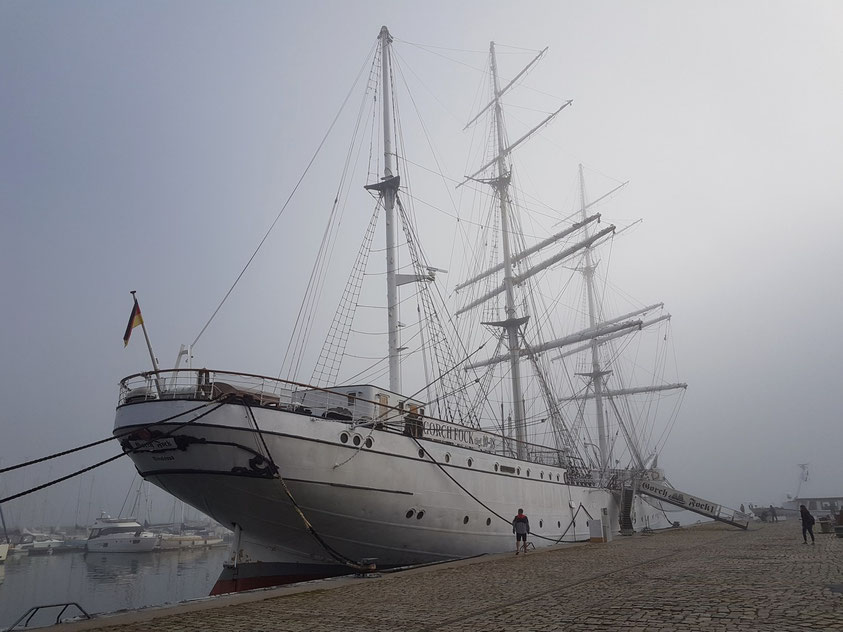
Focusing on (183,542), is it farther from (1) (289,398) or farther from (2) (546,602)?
(2) (546,602)

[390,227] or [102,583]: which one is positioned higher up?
[390,227]

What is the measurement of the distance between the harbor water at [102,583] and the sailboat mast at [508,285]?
635 inches

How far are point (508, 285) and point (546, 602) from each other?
26.1m

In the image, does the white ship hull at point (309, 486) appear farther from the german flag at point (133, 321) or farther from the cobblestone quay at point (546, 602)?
the cobblestone quay at point (546, 602)

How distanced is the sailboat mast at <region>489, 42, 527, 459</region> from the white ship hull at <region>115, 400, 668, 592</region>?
877 centimetres

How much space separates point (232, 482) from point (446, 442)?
662 centimetres

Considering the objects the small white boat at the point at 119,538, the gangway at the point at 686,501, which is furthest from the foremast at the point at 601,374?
the small white boat at the point at 119,538

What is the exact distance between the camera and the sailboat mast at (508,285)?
30.1 meters

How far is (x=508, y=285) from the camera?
110 ft

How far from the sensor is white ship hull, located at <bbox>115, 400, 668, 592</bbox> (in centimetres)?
1327

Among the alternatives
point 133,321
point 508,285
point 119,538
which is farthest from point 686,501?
point 119,538

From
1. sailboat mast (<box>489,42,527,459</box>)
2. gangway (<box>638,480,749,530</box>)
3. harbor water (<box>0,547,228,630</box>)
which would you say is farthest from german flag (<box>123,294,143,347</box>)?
gangway (<box>638,480,749,530</box>)

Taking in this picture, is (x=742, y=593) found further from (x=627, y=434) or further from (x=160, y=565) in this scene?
(x=160, y=565)

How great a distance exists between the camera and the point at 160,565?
47.8 m
